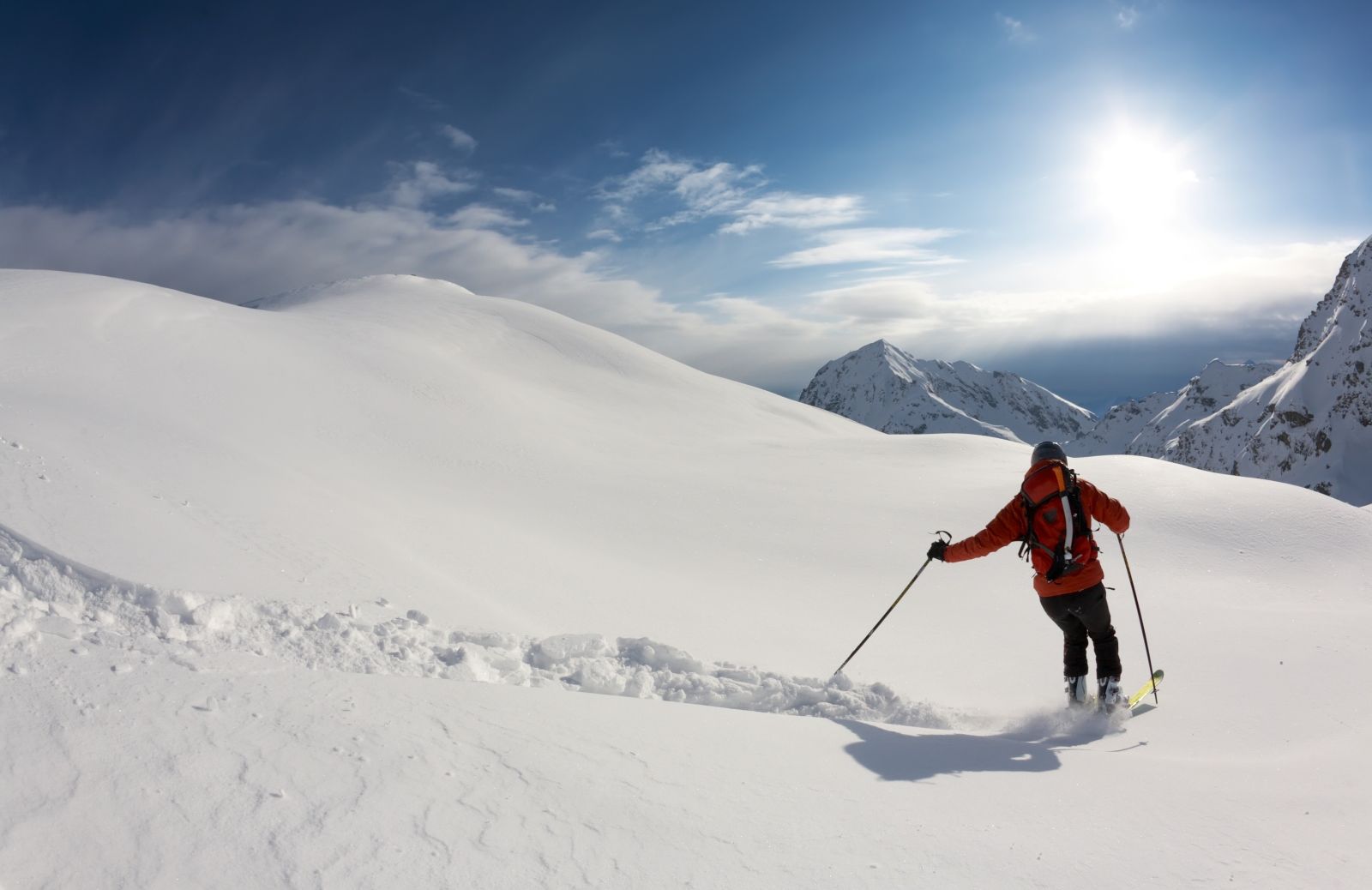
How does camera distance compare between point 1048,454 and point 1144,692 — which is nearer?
point 1048,454

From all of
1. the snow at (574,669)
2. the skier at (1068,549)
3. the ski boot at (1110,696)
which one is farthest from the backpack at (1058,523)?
the snow at (574,669)

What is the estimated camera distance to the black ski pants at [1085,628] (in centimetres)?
621

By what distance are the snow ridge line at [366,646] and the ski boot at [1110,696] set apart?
1454mm

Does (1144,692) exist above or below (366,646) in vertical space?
above

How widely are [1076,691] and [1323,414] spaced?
199561 millimetres

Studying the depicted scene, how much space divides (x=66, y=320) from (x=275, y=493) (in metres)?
8.94

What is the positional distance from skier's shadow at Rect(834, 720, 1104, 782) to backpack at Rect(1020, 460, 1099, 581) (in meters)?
1.44

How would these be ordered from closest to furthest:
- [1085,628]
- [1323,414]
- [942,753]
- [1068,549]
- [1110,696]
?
[942,753] < [1068,549] < [1110,696] < [1085,628] < [1323,414]

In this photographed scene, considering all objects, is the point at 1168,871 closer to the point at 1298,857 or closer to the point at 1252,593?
the point at 1298,857

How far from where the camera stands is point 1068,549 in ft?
20.0

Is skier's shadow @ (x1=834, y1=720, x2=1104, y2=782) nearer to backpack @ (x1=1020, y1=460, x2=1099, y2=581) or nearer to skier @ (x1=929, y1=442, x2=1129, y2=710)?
skier @ (x1=929, y1=442, x2=1129, y2=710)

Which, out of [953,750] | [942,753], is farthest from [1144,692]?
[942,753]

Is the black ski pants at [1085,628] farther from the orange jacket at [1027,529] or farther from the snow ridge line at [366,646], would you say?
the snow ridge line at [366,646]

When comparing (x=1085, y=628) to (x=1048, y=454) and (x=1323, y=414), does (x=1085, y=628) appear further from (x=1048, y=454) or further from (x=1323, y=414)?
(x=1323, y=414)
